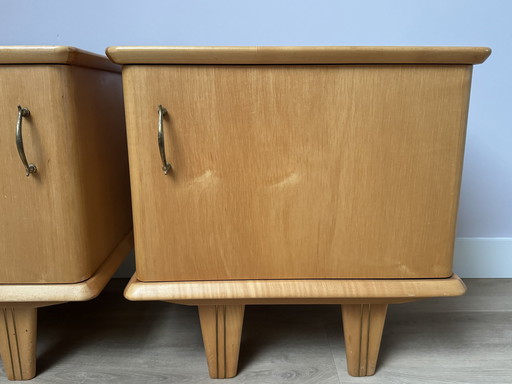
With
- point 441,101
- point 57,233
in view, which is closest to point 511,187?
point 441,101

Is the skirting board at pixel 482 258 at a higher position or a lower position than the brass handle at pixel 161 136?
lower

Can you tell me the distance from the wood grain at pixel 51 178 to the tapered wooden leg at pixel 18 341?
7cm

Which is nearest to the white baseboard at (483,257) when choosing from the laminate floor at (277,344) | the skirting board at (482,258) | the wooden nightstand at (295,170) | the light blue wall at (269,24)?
the skirting board at (482,258)

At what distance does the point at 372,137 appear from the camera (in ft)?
1.89

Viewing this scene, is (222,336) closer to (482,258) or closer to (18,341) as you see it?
(18,341)

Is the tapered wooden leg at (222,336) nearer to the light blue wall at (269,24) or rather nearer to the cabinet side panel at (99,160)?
the cabinet side panel at (99,160)

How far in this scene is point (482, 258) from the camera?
3.50ft

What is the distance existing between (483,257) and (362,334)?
1.83 ft

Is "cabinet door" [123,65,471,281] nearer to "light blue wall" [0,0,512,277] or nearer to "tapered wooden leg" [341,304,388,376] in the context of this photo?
"tapered wooden leg" [341,304,388,376]

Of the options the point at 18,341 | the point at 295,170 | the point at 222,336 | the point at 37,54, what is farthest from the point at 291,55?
the point at 18,341

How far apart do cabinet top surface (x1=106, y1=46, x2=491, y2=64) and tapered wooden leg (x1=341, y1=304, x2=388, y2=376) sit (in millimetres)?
366

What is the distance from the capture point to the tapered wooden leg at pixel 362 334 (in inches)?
26.3

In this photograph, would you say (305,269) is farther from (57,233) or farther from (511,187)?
(511,187)

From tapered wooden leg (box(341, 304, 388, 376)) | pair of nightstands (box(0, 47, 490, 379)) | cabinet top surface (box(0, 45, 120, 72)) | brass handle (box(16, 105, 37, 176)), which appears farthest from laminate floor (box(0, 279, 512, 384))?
cabinet top surface (box(0, 45, 120, 72))
